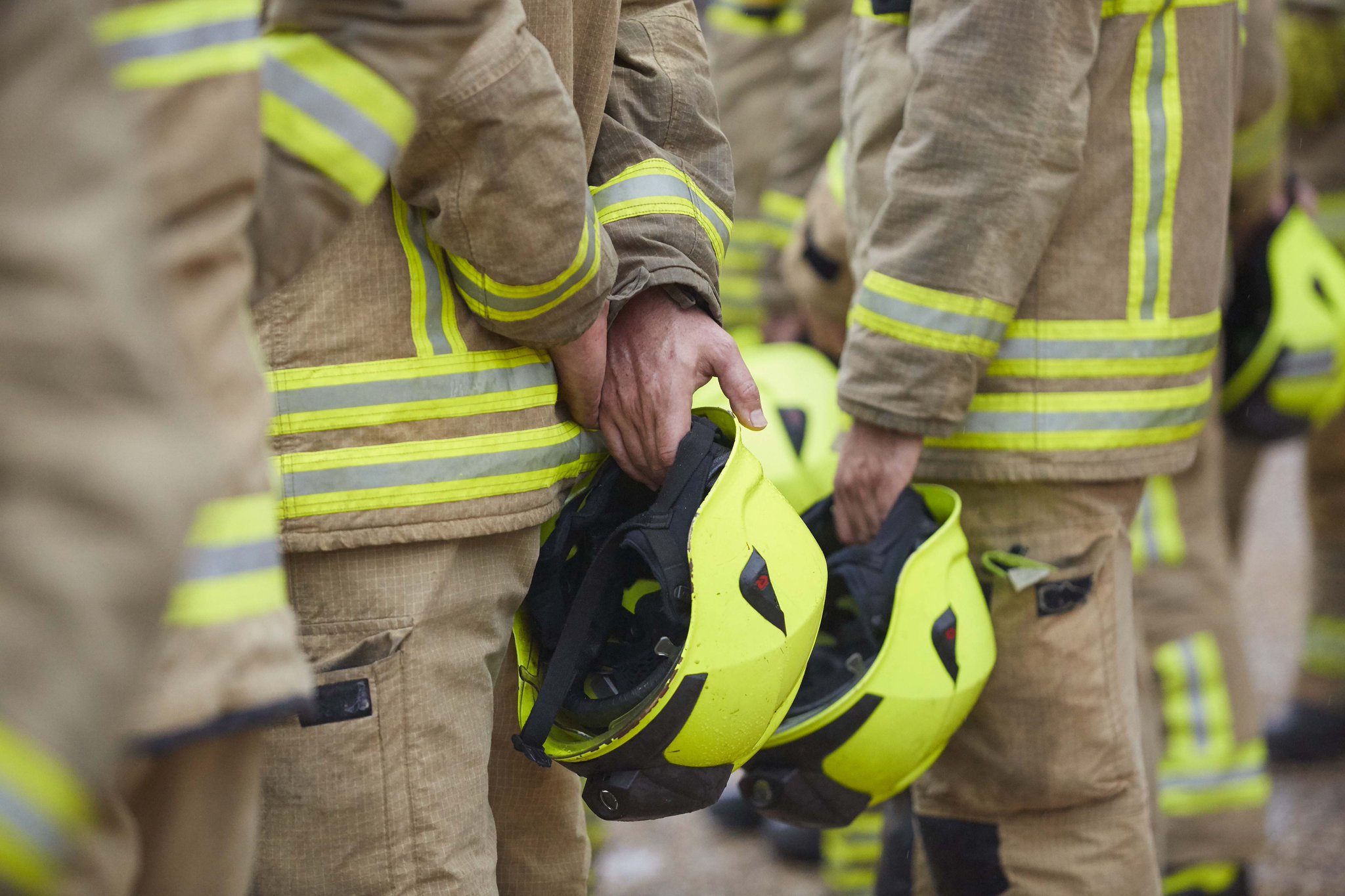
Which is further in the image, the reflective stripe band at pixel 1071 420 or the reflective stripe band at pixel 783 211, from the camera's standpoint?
the reflective stripe band at pixel 783 211

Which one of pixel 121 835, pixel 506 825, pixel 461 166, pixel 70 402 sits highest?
pixel 70 402

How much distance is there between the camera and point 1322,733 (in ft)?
12.7

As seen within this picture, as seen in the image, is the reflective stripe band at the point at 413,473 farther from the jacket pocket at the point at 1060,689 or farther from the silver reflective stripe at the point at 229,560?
the jacket pocket at the point at 1060,689

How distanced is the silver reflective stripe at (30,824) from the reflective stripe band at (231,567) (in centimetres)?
22

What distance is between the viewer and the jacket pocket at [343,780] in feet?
4.45

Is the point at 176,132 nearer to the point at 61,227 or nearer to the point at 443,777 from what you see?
the point at 61,227

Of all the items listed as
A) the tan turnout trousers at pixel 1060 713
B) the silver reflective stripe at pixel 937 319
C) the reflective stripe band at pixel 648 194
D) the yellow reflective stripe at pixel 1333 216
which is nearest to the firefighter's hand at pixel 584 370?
the reflective stripe band at pixel 648 194

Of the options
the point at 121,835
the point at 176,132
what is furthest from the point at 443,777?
the point at 176,132

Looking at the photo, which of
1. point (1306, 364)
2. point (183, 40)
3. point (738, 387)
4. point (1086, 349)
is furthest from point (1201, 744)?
point (183, 40)

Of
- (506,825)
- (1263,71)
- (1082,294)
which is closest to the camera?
(506,825)

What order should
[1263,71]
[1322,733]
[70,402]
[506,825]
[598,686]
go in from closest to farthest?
[70,402], [598,686], [506,825], [1263,71], [1322,733]

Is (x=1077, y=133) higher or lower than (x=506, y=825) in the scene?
higher

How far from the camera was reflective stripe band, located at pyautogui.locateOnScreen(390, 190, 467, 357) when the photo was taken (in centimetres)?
140

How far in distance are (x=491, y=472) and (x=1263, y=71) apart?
84.0 inches
